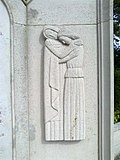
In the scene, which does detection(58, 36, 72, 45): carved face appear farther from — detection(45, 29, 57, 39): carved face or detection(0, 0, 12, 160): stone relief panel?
detection(0, 0, 12, 160): stone relief panel

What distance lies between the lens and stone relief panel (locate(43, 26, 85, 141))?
2.74 meters

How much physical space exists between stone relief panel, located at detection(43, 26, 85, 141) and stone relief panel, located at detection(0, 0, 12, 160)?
0.41m

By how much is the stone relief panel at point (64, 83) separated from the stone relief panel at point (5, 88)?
41 cm

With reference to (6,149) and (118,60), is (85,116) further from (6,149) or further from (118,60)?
(118,60)

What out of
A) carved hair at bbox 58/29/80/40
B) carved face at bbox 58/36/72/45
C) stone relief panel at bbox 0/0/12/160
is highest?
carved hair at bbox 58/29/80/40

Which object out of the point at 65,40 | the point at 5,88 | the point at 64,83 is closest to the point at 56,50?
the point at 65,40

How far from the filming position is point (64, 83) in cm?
276

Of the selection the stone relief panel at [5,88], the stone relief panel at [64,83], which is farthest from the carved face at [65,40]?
the stone relief panel at [5,88]

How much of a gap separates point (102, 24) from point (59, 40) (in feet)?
1.70

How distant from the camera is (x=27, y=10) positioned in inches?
110

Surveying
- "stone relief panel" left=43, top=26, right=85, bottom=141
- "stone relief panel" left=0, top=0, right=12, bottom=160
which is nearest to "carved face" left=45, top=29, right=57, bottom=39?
"stone relief panel" left=43, top=26, right=85, bottom=141

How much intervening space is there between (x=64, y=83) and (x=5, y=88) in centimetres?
65

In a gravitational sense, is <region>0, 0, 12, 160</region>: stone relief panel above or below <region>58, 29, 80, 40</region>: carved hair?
below

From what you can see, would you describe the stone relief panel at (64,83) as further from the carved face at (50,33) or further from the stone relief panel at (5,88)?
the stone relief panel at (5,88)
